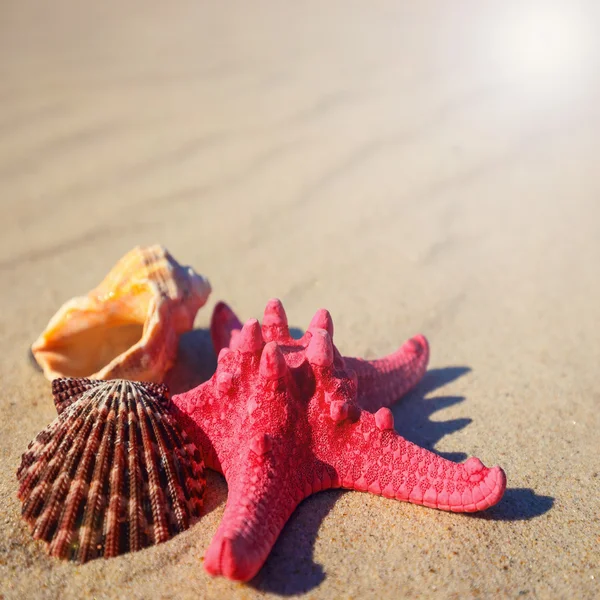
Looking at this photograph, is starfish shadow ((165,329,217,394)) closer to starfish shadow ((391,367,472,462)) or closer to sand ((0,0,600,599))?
sand ((0,0,600,599))

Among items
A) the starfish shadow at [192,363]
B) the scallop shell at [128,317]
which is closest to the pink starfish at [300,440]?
the scallop shell at [128,317]

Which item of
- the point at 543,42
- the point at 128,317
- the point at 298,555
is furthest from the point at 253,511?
the point at 543,42

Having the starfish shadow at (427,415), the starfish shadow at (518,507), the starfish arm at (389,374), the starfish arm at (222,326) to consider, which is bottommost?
the starfish shadow at (518,507)

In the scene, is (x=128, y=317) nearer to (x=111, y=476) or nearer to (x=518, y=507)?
(x=111, y=476)

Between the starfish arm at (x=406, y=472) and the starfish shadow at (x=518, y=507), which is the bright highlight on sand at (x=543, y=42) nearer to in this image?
the starfish shadow at (x=518, y=507)

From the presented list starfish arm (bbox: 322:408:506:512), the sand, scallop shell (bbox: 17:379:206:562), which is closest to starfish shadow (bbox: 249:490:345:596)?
the sand
